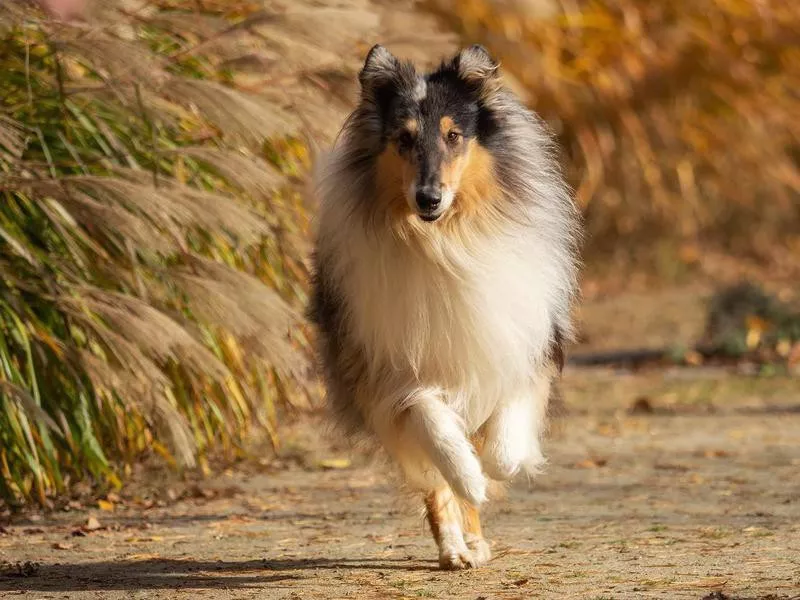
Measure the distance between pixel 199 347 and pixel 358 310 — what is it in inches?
44.3

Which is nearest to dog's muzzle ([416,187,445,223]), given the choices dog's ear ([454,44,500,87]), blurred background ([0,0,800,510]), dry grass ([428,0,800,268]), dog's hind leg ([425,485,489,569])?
dog's ear ([454,44,500,87])

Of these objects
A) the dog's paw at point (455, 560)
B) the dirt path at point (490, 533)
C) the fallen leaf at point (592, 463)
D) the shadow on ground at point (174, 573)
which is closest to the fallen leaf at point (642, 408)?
the dirt path at point (490, 533)

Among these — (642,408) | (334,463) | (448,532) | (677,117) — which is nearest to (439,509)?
(448,532)

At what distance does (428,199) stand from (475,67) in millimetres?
595

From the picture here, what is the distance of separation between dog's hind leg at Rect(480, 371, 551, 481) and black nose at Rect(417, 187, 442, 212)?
2.52 ft

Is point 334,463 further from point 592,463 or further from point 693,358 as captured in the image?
point 693,358

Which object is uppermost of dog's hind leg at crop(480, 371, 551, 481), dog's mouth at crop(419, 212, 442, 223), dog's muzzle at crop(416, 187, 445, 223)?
dog's muzzle at crop(416, 187, 445, 223)

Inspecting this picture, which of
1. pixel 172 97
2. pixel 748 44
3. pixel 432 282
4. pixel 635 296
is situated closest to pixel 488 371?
pixel 432 282

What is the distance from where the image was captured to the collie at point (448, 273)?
4.73 m

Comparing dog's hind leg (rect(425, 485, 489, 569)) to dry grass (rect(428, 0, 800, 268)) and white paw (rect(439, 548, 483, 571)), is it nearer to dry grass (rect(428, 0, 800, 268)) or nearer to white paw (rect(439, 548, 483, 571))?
white paw (rect(439, 548, 483, 571))

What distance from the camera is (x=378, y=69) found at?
4.89 m

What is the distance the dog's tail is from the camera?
4.56 m

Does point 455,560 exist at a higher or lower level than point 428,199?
lower

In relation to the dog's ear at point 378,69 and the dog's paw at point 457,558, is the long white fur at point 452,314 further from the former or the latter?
the dog's ear at point 378,69
